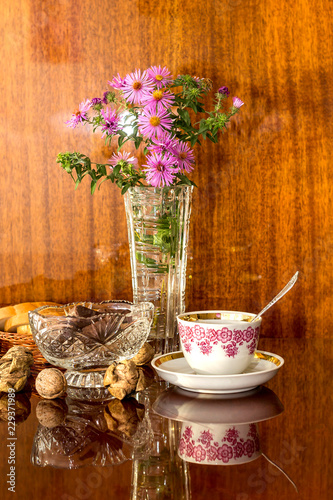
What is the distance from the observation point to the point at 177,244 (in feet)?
2.95

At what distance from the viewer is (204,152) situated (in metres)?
1.11

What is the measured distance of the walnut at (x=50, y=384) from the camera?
70 cm

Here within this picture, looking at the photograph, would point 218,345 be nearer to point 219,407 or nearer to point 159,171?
point 219,407

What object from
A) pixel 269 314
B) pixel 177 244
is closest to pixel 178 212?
pixel 177 244

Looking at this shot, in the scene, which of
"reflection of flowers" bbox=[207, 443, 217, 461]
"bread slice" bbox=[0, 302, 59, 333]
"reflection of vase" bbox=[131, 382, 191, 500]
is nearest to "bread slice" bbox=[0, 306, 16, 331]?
"bread slice" bbox=[0, 302, 59, 333]

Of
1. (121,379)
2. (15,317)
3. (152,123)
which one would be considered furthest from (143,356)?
(152,123)

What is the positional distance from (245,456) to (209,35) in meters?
0.89

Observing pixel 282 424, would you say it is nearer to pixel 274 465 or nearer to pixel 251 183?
pixel 274 465

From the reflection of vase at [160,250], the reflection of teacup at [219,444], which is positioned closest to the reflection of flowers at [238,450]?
the reflection of teacup at [219,444]

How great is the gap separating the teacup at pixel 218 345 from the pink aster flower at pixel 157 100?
374mm

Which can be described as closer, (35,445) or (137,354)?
(35,445)

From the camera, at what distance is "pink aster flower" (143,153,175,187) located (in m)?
0.87

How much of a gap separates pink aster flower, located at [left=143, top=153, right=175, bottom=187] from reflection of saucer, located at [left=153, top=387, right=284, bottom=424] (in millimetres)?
340

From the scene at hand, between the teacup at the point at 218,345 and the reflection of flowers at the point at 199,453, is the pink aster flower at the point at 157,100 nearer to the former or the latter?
the teacup at the point at 218,345
